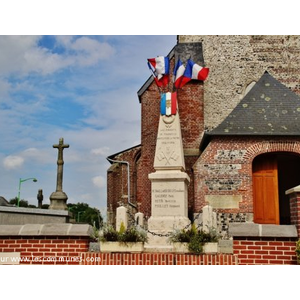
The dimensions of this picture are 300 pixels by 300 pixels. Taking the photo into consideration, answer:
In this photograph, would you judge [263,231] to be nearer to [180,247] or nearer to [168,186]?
[180,247]

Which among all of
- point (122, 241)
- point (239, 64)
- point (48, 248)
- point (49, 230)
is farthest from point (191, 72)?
point (48, 248)

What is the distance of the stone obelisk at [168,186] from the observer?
38.8 feet

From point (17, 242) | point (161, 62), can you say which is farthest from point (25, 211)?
point (161, 62)

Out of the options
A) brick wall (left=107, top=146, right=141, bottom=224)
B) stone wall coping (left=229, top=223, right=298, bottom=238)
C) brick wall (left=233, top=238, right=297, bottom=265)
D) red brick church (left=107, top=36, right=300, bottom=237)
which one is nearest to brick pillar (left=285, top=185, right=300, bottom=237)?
stone wall coping (left=229, top=223, right=298, bottom=238)

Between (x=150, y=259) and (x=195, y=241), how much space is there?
0.99 m

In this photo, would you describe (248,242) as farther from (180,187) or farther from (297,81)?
(297,81)

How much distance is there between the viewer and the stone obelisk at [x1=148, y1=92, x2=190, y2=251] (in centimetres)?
1181

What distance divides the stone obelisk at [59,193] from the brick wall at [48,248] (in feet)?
33.2

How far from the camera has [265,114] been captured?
1530cm

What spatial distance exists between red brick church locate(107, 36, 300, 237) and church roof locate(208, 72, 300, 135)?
3cm

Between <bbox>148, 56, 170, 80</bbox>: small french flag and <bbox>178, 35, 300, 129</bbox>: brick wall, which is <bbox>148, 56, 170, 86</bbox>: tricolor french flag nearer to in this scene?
<bbox>148, 56, 170, 80</bbox>: small french flag

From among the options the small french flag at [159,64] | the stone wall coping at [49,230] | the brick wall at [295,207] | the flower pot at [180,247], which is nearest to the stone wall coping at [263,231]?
the brick wall at [295,207]

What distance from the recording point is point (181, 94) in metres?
18.0

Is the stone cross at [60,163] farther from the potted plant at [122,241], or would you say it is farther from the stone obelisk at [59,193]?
the potted plant at [122,241]
